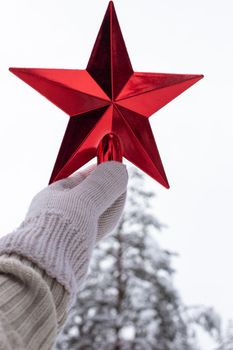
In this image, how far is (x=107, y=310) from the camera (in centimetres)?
192

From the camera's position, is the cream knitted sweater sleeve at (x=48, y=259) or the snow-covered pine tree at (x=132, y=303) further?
the snow-covered pine tree at (x=132, y=303)

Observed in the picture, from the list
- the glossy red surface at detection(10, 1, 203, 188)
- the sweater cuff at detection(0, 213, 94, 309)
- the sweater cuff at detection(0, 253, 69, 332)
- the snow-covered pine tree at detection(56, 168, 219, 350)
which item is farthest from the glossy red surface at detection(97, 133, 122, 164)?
the snow-covered pine tree at detection(56, 168, 219, 350)

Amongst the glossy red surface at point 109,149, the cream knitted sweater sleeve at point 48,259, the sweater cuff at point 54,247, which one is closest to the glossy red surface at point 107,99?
the glossy red surface at point 109,149

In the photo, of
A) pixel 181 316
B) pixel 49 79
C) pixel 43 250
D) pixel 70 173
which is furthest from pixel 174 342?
pixel 43 250

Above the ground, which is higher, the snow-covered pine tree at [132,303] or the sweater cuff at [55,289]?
the sweater cuff at [55,289]

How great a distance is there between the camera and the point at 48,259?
419 millimetres

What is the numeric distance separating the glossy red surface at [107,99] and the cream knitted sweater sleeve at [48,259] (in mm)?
119

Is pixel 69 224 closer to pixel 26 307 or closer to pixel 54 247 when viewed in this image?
pixel 54 247

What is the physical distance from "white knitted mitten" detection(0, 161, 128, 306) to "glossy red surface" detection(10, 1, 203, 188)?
0.26ft

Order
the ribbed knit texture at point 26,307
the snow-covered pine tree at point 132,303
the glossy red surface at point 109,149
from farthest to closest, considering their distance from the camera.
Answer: the snow-covered pine tree at point 132,303
the glossy red surface at point 109,149
the ribbed knit texture at point 26,307

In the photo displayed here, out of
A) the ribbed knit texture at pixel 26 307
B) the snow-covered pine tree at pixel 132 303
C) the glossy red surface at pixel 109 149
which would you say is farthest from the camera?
the snow-covered pine tree at pixel 132 303

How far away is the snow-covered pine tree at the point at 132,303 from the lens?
1804mm

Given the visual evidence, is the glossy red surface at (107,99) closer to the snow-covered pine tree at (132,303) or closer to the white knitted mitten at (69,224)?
the white knitted mitten at (69,224)

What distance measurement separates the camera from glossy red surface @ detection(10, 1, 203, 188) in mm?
756
